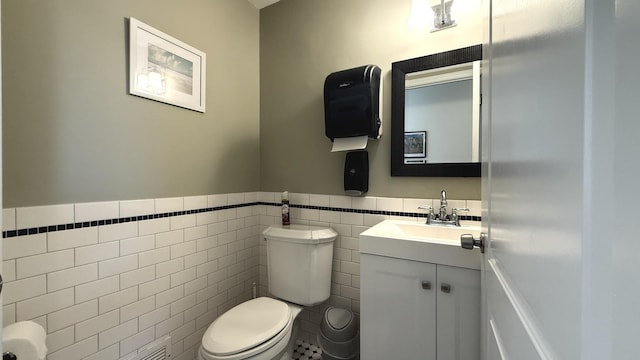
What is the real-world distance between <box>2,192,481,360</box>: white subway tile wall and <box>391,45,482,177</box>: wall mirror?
0.22 m

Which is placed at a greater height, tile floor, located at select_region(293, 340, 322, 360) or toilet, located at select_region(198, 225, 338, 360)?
toilet, located at select_region(198, 225, 338, 360)

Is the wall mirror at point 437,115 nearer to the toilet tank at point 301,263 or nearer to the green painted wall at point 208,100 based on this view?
the green painted wall at point 208,100

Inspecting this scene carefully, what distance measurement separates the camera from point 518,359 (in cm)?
46

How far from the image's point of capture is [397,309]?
108 cm

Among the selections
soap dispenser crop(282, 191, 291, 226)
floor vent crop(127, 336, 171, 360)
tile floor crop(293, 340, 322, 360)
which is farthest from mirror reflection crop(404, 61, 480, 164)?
floor vent crop(127, 336, 171, 360)

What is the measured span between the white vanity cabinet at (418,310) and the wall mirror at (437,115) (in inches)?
22.4

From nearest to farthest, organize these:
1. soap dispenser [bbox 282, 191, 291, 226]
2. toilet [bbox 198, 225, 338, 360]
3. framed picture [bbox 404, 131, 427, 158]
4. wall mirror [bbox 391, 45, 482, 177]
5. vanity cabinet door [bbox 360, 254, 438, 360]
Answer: vanity cabinet door [bbox 360, 254, 438, 360] < toilet [bbox 198, 225, 338, 360] < wall mirror [bbox 391, 45, 482, 177] < framed picture [bbox 404, 131, 427, 158] < soap dispenser [bbox 282, 191, 291, 226]

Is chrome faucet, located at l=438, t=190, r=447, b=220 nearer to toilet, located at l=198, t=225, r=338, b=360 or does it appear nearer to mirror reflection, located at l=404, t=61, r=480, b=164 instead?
mirror reflection, located at l=404, t=61, r=480, b=164

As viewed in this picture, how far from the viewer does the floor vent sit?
1.25 meters

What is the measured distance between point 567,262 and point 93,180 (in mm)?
1509

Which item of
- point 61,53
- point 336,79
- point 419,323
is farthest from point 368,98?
→ point 61,53

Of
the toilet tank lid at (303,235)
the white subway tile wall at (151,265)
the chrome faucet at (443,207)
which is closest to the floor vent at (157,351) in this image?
the white subway tile wall at (151,265)

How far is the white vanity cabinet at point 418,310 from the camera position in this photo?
95 cm

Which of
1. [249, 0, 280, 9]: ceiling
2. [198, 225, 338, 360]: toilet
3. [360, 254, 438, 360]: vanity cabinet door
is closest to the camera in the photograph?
[360, 254, 438, 360]: vanity cabinet door
